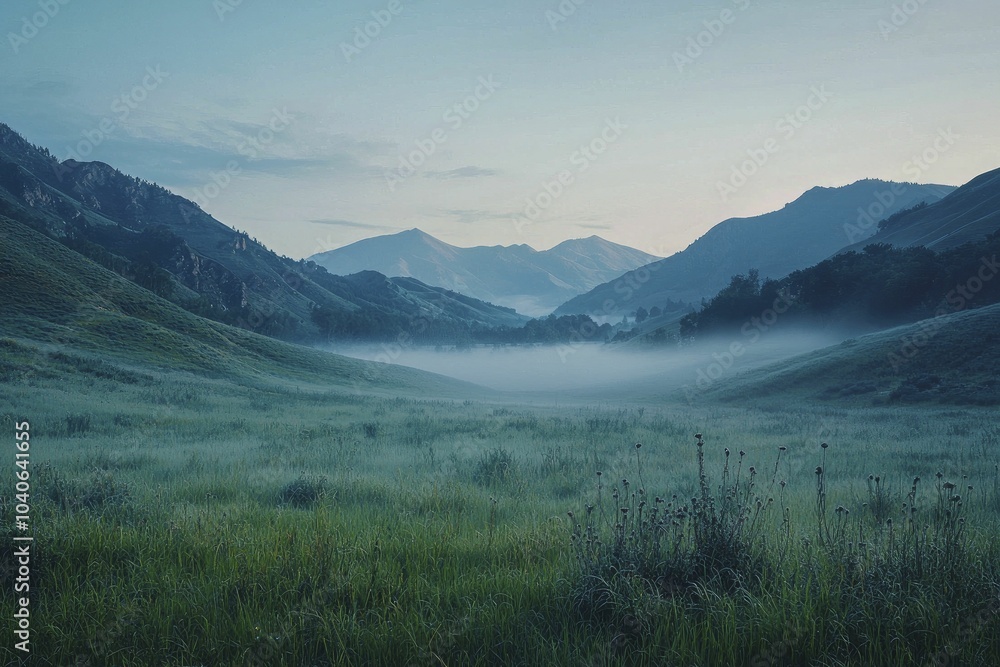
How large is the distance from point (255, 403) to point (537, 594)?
26.7 meters

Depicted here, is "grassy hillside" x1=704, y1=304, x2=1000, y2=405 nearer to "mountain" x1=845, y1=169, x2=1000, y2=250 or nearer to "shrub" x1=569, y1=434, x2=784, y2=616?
"shrub" x1=569, y1=434, x2=784, y2=616

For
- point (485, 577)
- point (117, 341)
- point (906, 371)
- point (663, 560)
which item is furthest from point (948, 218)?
point (485, 577)

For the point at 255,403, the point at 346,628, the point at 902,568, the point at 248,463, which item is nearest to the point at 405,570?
the point at 346,628

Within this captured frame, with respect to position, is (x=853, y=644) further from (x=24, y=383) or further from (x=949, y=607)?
(x=24, y=383)

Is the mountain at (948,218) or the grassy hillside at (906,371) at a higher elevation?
the mountain at (948,218)

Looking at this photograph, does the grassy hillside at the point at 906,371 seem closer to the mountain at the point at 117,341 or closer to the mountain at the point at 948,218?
the mountain at the point at 117,341

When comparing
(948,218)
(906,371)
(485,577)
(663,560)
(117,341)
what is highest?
(948,218)

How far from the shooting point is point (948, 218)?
490 feet

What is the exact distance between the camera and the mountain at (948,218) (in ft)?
413

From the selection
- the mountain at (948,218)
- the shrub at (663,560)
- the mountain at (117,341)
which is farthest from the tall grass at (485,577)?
the mountain at (948,218)

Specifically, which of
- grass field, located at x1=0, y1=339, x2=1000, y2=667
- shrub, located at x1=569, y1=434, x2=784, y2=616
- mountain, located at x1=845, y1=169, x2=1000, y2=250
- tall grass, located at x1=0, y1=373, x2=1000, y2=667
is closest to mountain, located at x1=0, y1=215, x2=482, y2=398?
grass field, located at x1=0, y1=339, x2=1000, y2=667

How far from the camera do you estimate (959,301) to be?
65438 millimetres

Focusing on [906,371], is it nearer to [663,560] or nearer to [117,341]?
[663,560]

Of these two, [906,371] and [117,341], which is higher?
[117,341]
